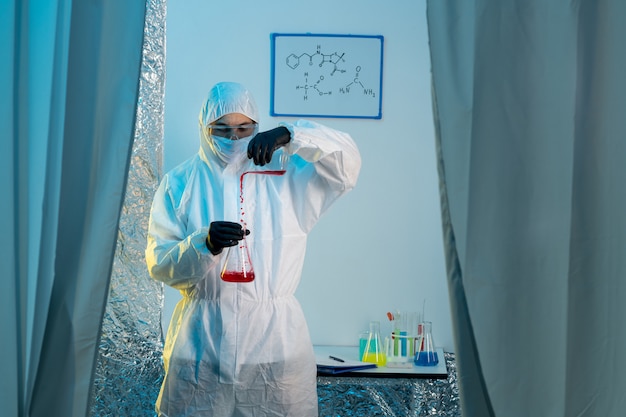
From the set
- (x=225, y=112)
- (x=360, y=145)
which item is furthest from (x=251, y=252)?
(x=360, y=145)

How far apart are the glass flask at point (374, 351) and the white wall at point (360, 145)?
0.73 feet

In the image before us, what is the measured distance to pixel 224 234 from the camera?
A: 80.8 inches

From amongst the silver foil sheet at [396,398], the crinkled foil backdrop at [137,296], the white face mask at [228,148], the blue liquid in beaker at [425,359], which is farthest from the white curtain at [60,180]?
the silver foil sheet at [396,398]

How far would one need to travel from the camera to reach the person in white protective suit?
2.18 m

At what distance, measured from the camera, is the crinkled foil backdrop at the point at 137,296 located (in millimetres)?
3186

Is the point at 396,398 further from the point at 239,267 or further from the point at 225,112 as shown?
the point at 225,112

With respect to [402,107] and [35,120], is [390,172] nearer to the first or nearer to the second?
[402,107]

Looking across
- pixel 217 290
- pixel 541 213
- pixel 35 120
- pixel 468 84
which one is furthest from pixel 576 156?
pixel 217 290

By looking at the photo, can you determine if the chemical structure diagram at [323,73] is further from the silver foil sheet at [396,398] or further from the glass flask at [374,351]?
the silver foil sheet at [396,398]

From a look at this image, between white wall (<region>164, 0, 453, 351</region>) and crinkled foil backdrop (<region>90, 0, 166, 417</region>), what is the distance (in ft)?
0.32

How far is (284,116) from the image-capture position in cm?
336

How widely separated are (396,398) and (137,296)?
1.19 meters

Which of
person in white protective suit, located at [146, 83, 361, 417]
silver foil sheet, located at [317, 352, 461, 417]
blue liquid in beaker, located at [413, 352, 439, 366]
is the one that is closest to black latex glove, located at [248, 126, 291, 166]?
person in white protective suit, located at [146, 83, 361, 417]

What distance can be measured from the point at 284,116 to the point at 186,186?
1.09 meters
